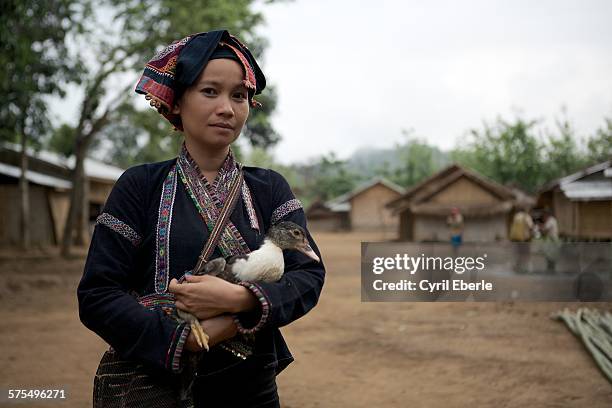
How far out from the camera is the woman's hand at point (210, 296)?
1369 millimetres

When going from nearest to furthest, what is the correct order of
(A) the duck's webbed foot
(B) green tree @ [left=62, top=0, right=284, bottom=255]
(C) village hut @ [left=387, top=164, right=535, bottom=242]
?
(A) the duck's webbed foot, (B) green tree @ [left=62, top=0, right=284, bottom=255], (C) village hut @ [left=387, top=164, right=535, bottom=242]

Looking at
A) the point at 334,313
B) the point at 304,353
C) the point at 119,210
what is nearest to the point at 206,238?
the point at 119,210

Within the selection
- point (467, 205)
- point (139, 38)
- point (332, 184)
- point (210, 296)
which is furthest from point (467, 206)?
point (332, 184)

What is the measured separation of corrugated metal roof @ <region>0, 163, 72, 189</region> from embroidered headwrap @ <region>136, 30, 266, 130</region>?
64.1 ft

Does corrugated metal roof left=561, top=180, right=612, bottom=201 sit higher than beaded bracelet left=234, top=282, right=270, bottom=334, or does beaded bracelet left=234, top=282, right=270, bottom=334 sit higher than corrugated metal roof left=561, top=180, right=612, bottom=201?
corrugated metal roof left=561, top=180, right=612, bottom=201

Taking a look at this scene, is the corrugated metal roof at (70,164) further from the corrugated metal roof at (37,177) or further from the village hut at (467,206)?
the village hut at (467,206)

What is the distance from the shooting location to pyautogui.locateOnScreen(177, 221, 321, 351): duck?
145 cm

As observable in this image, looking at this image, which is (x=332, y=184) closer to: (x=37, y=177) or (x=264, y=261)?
(x=37, y=177)

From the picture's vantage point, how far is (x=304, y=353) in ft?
20.6

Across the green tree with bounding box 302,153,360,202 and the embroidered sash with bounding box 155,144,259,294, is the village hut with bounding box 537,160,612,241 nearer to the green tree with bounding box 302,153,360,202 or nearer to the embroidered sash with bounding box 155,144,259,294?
the embroidered sash with bounding box 155,144,259,294

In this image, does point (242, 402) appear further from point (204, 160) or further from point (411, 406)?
point (411, 406)

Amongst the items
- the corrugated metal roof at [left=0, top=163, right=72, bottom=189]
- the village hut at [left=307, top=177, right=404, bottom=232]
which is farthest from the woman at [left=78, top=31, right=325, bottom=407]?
the village hut at [left=307, top=177, right=404, bottom=232]

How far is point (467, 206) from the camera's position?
74.0 ft

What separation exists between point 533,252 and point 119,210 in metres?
11.7
